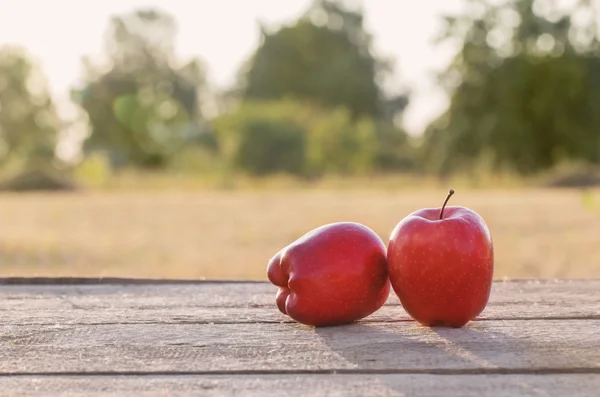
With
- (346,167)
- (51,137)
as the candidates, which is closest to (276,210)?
(346,167)

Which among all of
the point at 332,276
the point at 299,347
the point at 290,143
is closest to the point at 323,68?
the point at 290,143

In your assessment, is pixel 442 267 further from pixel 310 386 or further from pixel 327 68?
pixel 327 68

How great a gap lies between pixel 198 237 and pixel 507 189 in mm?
10819

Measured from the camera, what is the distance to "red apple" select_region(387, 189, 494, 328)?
1.65 metres

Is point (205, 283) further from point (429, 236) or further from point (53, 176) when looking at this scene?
point (53, 176)

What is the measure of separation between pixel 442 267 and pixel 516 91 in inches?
1087

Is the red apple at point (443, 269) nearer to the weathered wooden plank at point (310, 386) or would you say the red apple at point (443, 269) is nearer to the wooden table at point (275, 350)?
the wooden table at point (275, 350)

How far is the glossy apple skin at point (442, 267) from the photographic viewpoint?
1.66 metres

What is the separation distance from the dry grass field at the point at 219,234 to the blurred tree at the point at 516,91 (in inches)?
548

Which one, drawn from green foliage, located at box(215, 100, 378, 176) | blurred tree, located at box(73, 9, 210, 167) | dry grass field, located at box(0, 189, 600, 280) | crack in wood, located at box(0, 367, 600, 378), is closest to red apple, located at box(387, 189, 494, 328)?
crack in wood, located at box(0, 367, 600, 378)

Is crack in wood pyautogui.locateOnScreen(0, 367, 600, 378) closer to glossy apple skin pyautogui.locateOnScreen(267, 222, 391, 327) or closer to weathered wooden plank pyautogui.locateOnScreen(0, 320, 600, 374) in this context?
weathered wooden plank pyautogui.locateOnScreen(0, 320, 600, 374)

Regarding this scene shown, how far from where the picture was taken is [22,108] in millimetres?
38750

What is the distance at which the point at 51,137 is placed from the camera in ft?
128

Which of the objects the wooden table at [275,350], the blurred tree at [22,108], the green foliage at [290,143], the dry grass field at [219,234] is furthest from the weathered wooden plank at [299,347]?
the blurred tree at [22,108]
